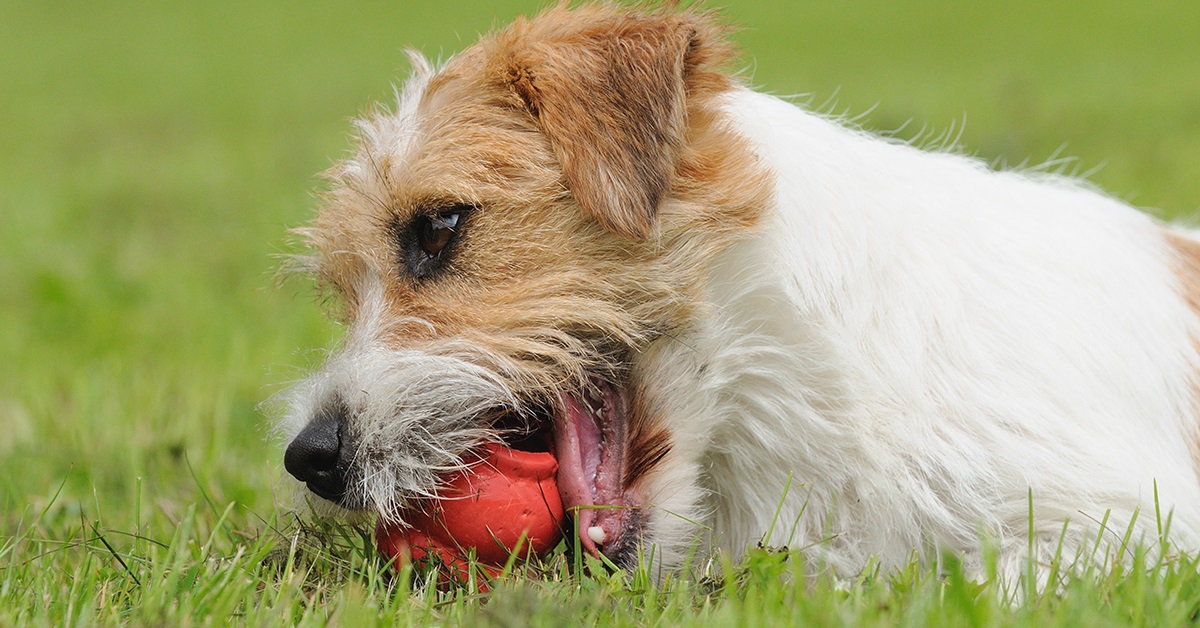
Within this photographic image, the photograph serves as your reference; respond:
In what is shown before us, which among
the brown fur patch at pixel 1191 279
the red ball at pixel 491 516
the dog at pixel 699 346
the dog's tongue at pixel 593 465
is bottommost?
the red ball at pixel 491 516

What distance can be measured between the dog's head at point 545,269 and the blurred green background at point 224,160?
46cm

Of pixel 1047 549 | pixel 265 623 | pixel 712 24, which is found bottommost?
pixel 265 623

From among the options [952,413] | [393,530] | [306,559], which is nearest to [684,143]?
[952,413]

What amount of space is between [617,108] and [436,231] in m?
0.58

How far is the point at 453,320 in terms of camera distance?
3234 mm

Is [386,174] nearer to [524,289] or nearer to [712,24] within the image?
[524,289]

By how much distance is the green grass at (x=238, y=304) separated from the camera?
9.14ft

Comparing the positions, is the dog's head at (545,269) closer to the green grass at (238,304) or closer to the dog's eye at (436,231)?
the dog's eye at (436,231)

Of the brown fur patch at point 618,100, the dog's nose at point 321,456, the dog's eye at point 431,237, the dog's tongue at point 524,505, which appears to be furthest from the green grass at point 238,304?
the dog's eye at point 431,237

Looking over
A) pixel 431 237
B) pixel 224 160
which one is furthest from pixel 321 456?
pixel 224 160

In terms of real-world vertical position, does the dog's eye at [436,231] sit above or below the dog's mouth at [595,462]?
above

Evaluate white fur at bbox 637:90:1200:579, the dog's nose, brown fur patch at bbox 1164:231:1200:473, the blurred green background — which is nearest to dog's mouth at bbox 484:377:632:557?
white fur at bbox 637:90:1200:579

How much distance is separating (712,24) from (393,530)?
5.43 feet

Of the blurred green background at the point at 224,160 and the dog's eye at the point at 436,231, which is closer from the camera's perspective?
the dog's eye at the point at 436,231
